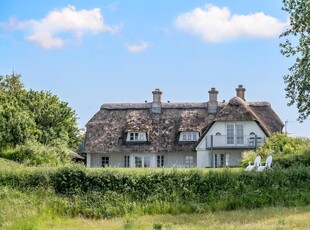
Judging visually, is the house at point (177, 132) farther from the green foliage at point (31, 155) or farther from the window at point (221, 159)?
the green foliage at point (31, 155)

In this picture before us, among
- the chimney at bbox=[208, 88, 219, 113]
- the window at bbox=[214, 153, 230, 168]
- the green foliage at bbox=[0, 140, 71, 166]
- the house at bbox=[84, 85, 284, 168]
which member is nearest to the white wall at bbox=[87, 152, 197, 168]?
the house at bbox=[84, 85, 284, 168]

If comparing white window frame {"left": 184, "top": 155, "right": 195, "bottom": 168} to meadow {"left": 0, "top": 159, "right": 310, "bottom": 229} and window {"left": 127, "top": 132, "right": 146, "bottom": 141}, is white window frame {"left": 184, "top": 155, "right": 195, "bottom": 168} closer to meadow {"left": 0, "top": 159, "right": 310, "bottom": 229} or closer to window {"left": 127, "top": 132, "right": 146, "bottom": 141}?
window {"left": 127, "top": 132, "right": 146, "bottom": 141}

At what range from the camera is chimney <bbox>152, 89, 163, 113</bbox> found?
51.5 meters

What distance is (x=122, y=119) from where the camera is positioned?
50906mm

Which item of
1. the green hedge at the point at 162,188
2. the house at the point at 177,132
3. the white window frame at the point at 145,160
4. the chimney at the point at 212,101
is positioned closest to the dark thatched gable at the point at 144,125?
the house at the point at 177,132

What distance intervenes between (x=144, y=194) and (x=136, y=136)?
30571mm

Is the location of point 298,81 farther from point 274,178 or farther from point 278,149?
point 274,178

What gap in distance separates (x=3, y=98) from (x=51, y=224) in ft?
77.8

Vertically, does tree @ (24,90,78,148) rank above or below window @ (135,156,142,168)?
above

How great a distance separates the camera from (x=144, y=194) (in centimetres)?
1869

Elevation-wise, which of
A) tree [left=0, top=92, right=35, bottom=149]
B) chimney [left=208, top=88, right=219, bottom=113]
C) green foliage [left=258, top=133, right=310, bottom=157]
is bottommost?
green foliage [left=258, top=133, right=310, bottom=157]

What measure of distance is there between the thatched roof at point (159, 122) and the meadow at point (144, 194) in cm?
2687

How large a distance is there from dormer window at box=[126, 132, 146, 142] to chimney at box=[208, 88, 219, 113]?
6871 mm

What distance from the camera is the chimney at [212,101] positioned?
50812 mm
